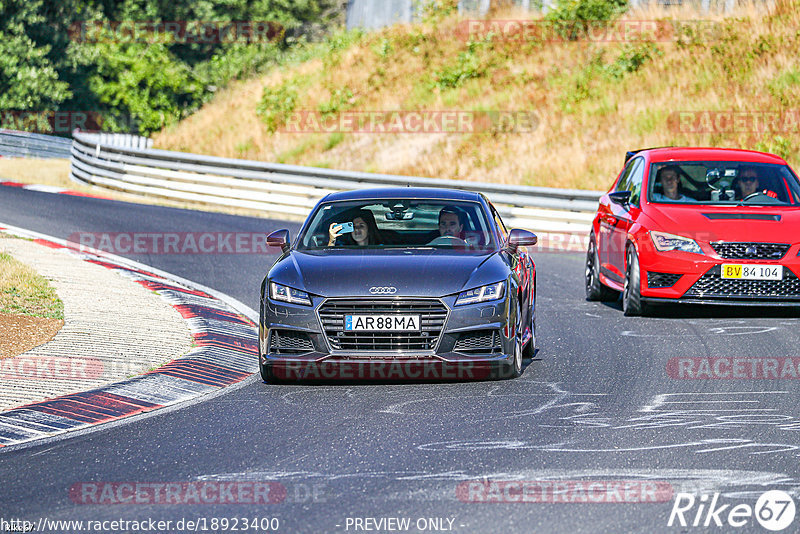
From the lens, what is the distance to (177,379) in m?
9.23

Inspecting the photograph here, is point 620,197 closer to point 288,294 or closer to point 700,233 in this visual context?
point 700,233

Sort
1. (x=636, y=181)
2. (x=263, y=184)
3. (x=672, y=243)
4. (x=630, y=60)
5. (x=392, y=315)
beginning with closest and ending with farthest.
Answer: (x=392, y=315), (x=672, y=243), (x=636, y=181), (x=263, y=184), (x=630, y=60)

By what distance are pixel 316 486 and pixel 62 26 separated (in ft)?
163

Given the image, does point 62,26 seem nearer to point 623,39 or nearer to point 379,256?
point 623,39

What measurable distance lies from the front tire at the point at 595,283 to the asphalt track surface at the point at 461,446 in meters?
3.27

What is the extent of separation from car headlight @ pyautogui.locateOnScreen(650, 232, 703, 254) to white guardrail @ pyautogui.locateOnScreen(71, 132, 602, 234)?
847 cm

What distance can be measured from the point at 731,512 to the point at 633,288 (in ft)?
24.1

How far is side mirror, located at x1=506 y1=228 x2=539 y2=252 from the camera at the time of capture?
9.95 metres

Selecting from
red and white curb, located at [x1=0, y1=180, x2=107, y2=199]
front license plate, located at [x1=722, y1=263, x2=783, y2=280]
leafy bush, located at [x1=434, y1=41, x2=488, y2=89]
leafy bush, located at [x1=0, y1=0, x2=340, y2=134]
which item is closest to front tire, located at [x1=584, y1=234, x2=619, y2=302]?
front license plate, located at [x1=722, y1=263, x2=783, y2=280]

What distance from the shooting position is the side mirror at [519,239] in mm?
9953

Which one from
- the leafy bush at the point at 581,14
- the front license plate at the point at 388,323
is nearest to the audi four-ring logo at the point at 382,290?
the front license plate at the point at 388,323

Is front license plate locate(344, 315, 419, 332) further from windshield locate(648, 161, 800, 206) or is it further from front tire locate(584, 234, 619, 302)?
front tire locate(584, 234, 619, 302)

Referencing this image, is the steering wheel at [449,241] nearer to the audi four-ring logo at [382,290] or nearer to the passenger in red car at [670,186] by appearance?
the audi four-ring logo at [382,290]

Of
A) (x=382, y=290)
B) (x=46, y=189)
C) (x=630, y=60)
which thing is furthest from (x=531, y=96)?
(x=382, y=290)
